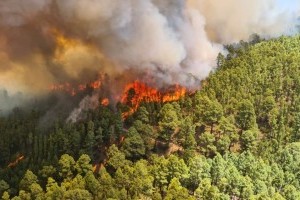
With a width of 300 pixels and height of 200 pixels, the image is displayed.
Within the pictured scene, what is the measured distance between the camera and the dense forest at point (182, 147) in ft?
207

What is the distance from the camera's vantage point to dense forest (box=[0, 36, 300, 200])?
2479 inches

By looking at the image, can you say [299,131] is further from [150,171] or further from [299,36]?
[299,36]

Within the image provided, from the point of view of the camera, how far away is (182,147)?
254 feet

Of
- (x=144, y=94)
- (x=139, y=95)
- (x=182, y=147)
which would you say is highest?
(x=144, y=94)

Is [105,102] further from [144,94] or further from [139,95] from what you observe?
[144,94]

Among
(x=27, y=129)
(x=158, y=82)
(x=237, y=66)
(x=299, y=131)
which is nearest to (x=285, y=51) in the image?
(x=237, y=66)

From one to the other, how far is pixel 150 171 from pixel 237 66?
4608cm

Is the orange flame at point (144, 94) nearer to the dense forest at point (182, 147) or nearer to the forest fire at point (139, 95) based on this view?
the forest fire at point (139, 95)

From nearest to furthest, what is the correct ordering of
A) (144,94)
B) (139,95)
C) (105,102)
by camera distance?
(139,95), (144,94), (105,102)

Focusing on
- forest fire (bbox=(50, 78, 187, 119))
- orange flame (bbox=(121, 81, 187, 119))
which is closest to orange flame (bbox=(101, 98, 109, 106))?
forest fire (bbox=(50, 78, 187, 119))

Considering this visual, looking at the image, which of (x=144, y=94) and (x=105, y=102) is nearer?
(x=144, y=94)

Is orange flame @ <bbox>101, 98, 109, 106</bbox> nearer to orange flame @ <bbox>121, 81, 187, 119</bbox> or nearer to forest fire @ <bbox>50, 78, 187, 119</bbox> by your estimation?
forest fire @ <bbox>50, 78, 187, 119</bbox>

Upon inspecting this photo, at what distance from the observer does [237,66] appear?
104688mm

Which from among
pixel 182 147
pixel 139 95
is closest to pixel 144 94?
pixel 139 95
